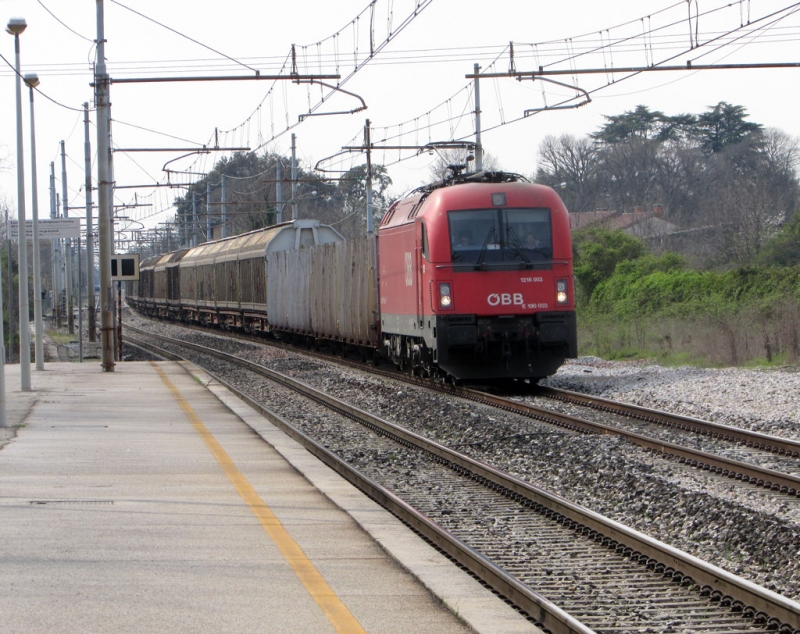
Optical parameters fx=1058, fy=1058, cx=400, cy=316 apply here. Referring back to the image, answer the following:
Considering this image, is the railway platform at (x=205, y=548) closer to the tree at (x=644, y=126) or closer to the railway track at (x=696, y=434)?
the railway track at (x=696, y=434)

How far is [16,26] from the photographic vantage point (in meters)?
15.1

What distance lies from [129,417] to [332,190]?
232ft

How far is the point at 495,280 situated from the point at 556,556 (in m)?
9.93

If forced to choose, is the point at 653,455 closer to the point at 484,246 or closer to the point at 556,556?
the point at 556,556

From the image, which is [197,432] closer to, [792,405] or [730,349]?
[792,405]

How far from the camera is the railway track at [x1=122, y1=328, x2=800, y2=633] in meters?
5.39

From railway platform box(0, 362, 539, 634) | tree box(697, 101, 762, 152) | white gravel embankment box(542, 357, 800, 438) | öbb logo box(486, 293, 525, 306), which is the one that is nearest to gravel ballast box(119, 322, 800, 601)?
white gravel embankment box(542, 357, 800, 438)

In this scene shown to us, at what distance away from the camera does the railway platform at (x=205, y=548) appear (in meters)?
5.22

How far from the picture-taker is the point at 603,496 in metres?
8.68

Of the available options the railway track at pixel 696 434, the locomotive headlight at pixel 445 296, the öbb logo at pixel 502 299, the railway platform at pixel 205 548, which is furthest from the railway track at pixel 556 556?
the öbb logo at pixel 502 299

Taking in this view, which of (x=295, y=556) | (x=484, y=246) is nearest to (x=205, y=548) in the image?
(x=295, y=556)

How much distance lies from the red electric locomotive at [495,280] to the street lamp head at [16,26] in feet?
21.5

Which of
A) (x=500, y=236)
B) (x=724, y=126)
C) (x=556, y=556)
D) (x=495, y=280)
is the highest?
(x=724, y=126)

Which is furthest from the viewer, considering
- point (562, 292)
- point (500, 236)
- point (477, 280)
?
point (562, 292)
